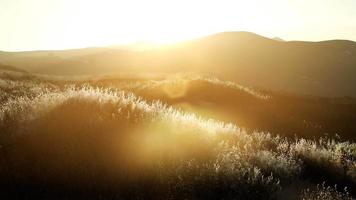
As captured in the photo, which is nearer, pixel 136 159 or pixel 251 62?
pixel 136 159

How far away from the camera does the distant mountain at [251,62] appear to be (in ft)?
275

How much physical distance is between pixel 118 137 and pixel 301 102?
74.3 feet

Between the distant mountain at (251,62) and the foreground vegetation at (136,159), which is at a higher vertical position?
the foreground vegetation at (136,159)

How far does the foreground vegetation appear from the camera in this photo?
7.40 m

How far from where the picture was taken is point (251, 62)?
331 feet

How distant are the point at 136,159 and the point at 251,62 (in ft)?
311

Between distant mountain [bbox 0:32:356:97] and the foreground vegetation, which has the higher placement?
the foreground vegetation

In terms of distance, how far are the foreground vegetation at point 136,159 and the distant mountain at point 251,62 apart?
207 feet

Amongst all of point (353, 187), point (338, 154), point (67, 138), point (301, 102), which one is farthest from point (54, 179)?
point (301, 102)

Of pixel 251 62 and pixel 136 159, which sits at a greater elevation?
pixel 136 159

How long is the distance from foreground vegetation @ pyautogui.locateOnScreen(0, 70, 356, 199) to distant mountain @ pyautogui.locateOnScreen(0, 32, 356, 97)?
63070 millimetres

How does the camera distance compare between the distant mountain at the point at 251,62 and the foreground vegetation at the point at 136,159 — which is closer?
Answer: the foreground vegetation at the point at 136,159

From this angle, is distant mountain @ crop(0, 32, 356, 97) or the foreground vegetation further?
distant mountain @ crop(0, 32, 356, 97)

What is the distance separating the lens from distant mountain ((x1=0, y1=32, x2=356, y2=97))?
83688mm
